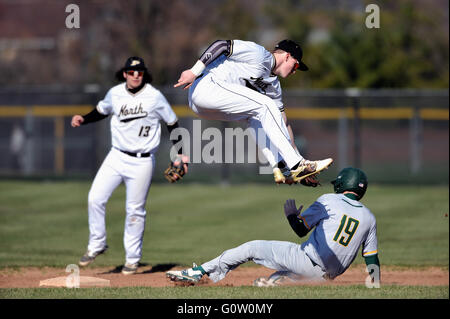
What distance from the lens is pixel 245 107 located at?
7.25 meters

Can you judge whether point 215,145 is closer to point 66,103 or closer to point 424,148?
point 66,103

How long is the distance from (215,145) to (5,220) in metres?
7.17

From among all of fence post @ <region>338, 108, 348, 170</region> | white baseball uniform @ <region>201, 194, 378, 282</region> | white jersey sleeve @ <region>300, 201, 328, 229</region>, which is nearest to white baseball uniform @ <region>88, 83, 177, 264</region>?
white baseball uniform @ <region>201, 194, 378, 282</region>

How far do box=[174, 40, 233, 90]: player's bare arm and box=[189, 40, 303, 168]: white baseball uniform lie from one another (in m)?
0.01

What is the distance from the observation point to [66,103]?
21.0m

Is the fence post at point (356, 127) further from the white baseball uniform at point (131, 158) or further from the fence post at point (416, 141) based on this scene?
the white baseball uniform at point (131, 158)

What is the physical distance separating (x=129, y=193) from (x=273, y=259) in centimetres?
255

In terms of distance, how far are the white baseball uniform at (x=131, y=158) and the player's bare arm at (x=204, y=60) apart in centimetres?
192

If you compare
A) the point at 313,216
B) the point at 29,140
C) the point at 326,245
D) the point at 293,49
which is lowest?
the point at 29,140

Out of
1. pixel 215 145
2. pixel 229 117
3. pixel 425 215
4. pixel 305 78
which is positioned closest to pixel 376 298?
pixel 229 117

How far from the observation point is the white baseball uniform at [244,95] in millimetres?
7121

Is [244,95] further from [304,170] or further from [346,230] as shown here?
[346,230]

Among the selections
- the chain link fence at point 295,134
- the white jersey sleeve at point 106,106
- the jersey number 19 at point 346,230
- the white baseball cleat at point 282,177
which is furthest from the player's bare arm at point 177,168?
the chain link fence at point 295,134
